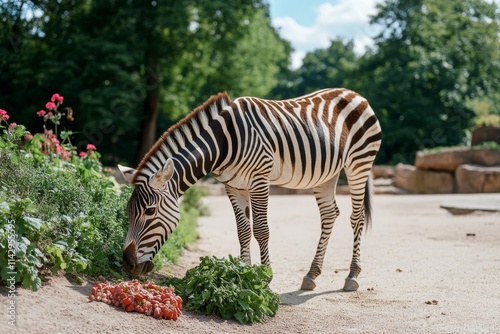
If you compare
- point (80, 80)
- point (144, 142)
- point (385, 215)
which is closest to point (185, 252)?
point (385, 215)

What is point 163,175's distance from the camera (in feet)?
17.8

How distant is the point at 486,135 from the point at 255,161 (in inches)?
813

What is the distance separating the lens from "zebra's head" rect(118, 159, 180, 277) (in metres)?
5.39

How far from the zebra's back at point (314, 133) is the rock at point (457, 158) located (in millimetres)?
16152

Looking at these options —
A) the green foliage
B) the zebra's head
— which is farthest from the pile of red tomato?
the zebra's head

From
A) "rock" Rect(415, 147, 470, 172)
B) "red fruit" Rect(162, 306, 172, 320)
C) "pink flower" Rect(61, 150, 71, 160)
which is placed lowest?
→ "red fruit" Rect(162, 306, 172, 320)

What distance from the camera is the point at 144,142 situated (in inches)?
1073

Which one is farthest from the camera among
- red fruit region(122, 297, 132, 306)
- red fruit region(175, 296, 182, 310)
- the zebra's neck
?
the zebra's neck

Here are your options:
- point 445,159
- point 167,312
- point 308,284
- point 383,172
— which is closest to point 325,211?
point 308,284

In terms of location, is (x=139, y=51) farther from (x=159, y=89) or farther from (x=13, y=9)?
(x=13, y=9)

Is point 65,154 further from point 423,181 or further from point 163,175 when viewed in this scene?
point 423,181

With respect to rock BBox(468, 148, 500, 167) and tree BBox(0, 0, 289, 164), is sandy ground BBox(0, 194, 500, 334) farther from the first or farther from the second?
tree BBox(0, 0, 289, 164)

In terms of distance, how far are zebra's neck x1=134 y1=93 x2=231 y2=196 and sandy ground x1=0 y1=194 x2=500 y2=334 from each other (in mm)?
1303

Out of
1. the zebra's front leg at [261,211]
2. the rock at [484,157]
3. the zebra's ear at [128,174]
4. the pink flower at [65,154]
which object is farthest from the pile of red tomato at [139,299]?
the rock at [484,157]
